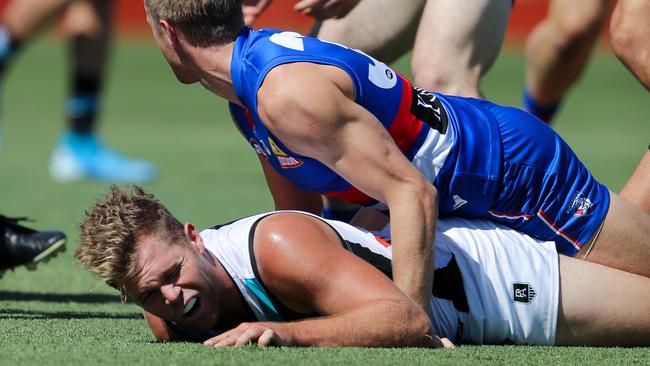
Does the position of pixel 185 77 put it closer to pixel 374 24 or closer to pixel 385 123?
pixel 385 123

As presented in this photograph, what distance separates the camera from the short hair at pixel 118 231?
131 inches

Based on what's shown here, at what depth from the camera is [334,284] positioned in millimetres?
3305

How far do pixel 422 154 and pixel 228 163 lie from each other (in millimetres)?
6773

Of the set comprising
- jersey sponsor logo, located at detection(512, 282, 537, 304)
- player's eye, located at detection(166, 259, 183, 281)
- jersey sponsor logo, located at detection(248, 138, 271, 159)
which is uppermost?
jersey sponsor logo, located at detection(248, 138, 271, 159)

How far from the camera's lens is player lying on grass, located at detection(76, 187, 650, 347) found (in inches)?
130

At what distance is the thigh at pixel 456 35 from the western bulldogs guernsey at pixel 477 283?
3.80ft

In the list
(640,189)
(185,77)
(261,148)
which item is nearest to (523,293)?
(640,189)

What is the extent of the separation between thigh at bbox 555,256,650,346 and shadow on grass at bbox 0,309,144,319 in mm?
1417

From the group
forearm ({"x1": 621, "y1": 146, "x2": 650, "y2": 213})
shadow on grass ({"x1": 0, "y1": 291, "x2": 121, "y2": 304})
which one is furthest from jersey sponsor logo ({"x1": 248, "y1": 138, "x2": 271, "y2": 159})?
forearm ({"x1": 621, "y1": 146, "x2": 650, "y2": 213})

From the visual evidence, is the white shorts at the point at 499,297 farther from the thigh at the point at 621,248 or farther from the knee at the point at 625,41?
the knee at the point at 625,41

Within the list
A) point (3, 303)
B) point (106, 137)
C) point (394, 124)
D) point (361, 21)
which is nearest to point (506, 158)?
point (394, 124)

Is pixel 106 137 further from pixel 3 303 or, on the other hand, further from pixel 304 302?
pixel 304 302

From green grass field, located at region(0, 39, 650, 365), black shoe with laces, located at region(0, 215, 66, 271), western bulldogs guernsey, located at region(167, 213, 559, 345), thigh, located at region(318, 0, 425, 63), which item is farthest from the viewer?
thigh, located at region(318, 0, 425, 63)

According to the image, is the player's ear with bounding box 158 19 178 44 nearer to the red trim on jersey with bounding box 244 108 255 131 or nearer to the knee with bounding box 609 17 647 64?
the red trim on jersey with bounding box 244 108 255 131
